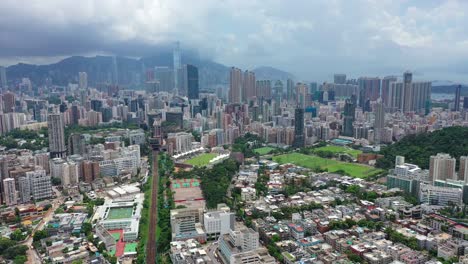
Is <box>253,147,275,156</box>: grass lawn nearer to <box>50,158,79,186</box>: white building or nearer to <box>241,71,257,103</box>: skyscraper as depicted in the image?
<box>50,158,79,186</box>: white building

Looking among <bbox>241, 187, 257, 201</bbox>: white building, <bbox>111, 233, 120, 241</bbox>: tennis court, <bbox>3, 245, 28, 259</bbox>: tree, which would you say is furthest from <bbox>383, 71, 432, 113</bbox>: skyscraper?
<bbox>3, 245, 28, 259</bbox>: tree

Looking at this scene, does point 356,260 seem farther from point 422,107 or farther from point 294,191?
point 422,107

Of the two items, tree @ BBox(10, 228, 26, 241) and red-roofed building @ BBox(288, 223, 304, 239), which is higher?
red-roofed building @ BBox(288, 223, 304, 239)

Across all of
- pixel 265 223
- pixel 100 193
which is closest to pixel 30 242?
pixel 100 193

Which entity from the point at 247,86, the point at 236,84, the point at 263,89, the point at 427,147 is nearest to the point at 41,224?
the point at 427,147

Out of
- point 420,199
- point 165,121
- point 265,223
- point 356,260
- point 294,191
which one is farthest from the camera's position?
point 165,121

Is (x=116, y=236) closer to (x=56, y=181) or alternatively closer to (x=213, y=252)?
(x=213, y=252)

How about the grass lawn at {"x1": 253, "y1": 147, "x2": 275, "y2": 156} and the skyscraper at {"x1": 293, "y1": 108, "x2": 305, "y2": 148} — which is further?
the skyscraper at {"x1": 293, "y1": 108, "x2": 305, "y2": 148}
